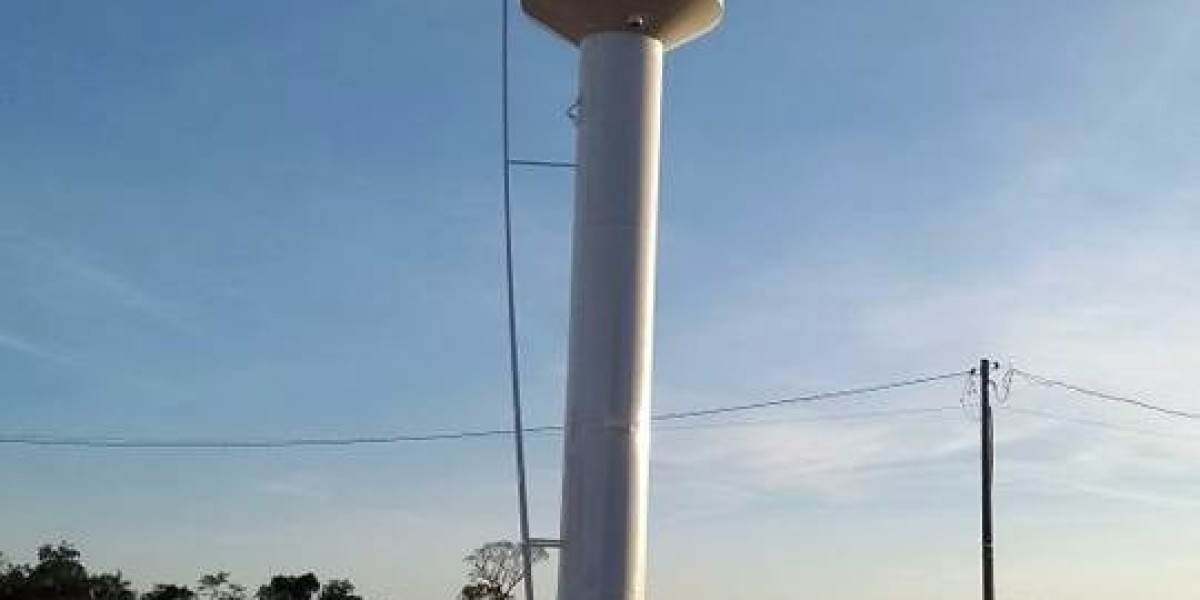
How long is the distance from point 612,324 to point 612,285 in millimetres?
588

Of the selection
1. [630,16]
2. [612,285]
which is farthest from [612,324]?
[630,16]

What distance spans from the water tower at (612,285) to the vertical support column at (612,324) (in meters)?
0.02

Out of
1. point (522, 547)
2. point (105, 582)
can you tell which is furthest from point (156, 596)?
point (522, 547)

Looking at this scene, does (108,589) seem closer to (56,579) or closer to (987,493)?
(56,579)

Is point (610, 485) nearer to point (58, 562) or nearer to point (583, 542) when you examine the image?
point (583, 542)

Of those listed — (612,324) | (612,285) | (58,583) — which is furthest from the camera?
(58,583)

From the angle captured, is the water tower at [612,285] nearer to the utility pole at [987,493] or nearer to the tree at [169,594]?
the utility pole at [987,493]

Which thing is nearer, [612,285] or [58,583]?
[612,285]

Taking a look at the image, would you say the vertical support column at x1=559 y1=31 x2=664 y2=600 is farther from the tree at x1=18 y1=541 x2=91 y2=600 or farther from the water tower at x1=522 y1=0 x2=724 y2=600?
the tree at x1=18 y1=541 x2=91 y2=600

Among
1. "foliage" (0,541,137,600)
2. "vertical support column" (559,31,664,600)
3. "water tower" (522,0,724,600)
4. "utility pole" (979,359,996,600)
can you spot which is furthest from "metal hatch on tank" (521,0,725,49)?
"foliage" (0,541,137,600)

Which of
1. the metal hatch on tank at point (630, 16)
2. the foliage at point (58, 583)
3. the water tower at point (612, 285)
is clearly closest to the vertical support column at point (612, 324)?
the water tower at point (612, 285)

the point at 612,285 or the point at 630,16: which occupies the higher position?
the point at 630,16

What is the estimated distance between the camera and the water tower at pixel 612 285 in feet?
70.6

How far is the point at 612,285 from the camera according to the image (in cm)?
2212
